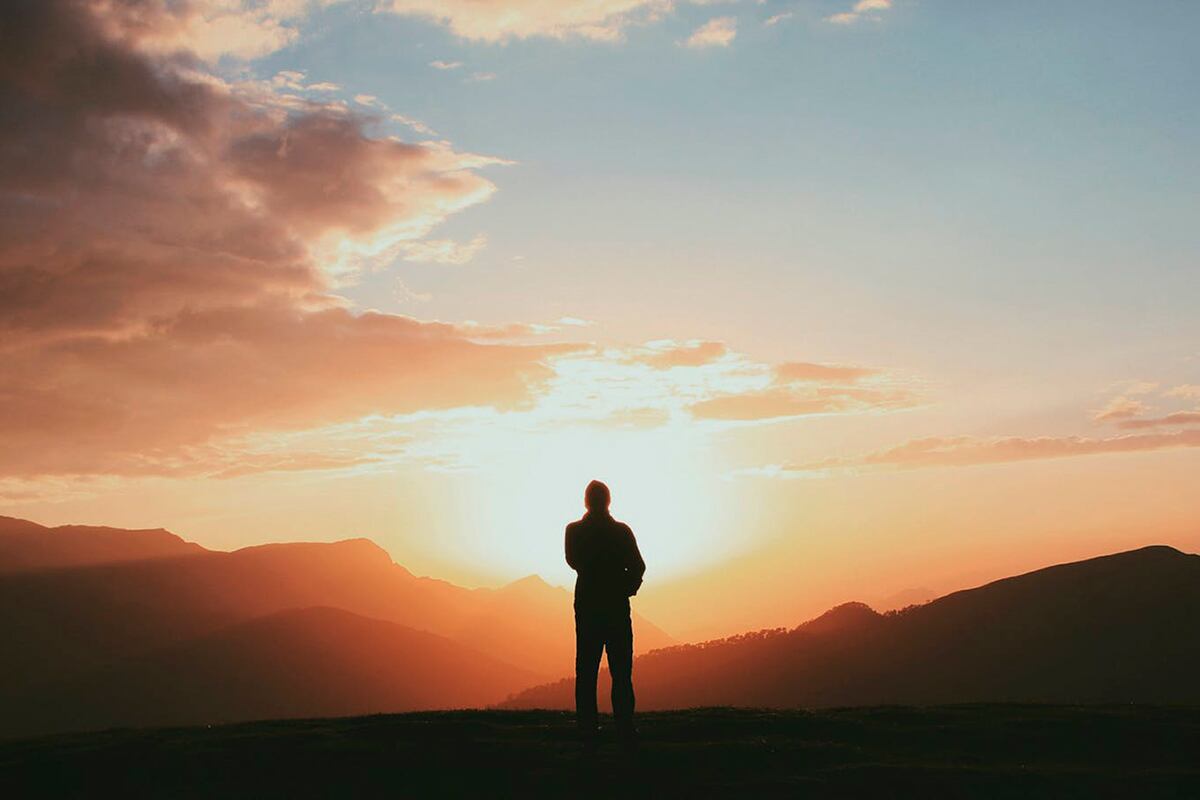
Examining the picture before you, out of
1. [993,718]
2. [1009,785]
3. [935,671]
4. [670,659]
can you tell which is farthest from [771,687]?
[1009,785]

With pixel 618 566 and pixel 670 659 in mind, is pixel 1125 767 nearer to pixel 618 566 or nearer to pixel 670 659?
pixel 618 566

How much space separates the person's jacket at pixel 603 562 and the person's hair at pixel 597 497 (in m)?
0.11

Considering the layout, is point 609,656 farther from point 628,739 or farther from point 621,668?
point 628,739

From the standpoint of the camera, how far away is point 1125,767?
53.7 feet

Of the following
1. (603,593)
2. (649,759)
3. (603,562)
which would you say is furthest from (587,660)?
(649,759)

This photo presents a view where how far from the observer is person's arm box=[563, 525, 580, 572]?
1582 centimetres

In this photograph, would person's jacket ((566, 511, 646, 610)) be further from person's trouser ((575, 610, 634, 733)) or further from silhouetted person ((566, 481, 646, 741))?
person's trouser ((575, 610, 634, 733))

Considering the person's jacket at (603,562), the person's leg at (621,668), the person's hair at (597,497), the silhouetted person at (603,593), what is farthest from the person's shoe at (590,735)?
the person's hair at (597,497)

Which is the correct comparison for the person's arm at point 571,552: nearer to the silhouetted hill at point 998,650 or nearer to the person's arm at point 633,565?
the person's arm at point 633,565

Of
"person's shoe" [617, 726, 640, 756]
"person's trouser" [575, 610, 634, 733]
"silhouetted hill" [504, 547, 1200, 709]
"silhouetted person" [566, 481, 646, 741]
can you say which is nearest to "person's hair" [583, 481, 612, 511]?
"silhouetted person" [566, 481, 646, 741]

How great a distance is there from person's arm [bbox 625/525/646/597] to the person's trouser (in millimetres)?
532

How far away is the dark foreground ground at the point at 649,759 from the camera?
14.3 metres

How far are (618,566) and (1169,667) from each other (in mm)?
95756

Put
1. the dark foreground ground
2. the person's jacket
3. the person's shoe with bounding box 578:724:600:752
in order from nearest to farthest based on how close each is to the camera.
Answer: the dark foreground ground < the person's jacket < the person's shoe with bounding box 578:724:600:752
